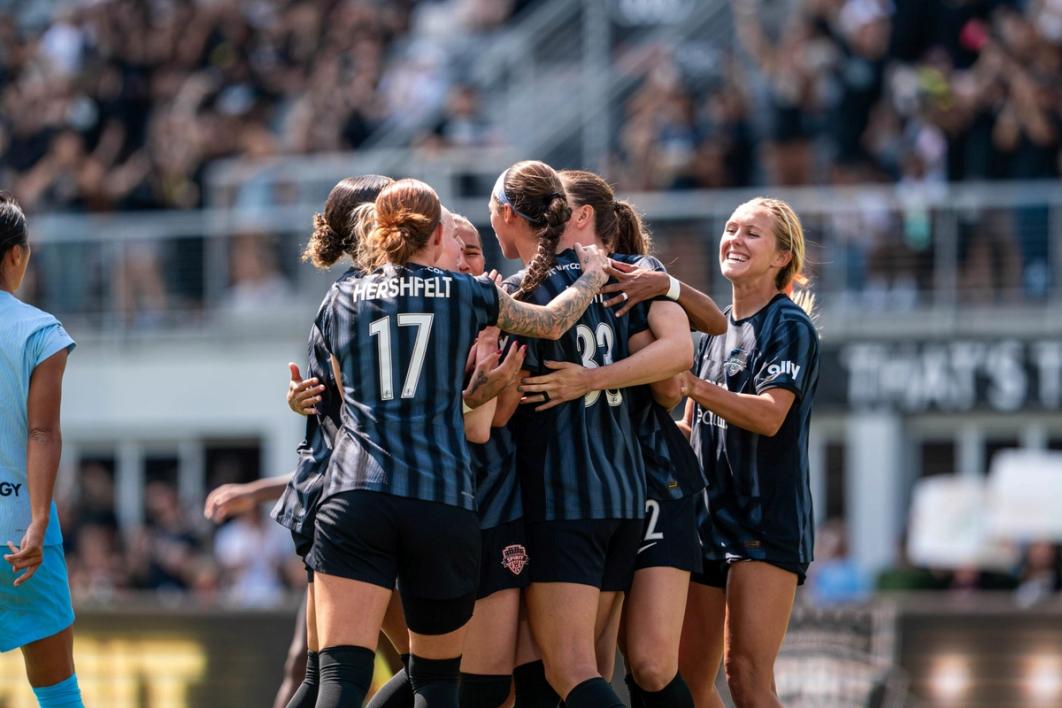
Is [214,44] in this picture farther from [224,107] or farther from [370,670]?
[370,670]

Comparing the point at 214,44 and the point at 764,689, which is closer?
the point at 764,689

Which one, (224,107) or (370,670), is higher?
(224,107)

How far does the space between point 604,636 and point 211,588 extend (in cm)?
1110

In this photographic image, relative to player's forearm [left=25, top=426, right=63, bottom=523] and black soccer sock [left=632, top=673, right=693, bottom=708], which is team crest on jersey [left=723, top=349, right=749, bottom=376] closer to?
black soccer sock [left=632, top=673, right=693, bottom=708]

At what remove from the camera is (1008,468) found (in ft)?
48.0

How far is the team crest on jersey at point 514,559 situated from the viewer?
5648 mm

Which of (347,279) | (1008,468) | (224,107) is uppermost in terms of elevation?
(224,107)

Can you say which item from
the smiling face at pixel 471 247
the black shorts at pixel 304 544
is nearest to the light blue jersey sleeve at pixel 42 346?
the black shorts at pixel 304 544

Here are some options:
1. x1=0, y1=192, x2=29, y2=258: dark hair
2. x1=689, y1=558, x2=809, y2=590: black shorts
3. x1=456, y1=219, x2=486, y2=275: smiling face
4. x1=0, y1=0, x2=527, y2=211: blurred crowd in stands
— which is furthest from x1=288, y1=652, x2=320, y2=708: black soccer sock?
x1=0, y1=0, x2=527, y2=211: blurred crowd in stands

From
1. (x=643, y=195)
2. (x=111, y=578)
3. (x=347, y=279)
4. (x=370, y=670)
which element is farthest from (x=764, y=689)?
(x=111, y=578)

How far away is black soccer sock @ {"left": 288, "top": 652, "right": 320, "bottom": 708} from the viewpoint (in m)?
5.64

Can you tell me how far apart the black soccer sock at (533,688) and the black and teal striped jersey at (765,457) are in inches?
31.5

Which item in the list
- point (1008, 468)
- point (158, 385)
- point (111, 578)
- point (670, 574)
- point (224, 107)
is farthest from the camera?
point (224, 107)

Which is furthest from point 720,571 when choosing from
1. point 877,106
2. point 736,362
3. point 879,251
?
Answer: point 877,106
